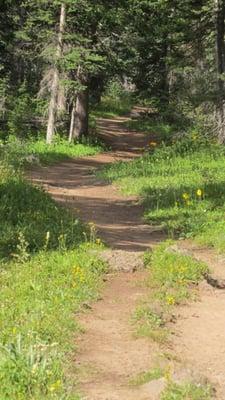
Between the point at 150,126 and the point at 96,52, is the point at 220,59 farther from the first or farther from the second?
the point at 150,126

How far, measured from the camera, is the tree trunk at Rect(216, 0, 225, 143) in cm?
2022

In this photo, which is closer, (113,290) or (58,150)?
(113,290)

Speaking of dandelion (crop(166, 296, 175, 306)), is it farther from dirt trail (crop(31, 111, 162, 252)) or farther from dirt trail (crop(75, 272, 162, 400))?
dirt trail (crop(31, 111, 162, 252))

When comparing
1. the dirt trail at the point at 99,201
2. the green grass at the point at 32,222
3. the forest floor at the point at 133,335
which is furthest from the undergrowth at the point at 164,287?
the green grass at the point at 32,222

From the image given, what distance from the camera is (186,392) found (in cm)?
462

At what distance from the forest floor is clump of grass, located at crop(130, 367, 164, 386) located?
0.13 feet

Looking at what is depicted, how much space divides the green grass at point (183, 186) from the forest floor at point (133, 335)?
1.61ft

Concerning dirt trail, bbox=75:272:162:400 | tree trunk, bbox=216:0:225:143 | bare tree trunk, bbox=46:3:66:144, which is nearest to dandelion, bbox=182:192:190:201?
dirt trail, bbox=75:272:162:400

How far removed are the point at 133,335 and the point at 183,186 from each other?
8.13 metres

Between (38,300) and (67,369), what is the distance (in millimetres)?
1555

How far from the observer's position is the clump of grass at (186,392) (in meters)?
4.57

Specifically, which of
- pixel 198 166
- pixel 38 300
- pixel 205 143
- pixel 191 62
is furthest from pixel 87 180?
pixel 38 300

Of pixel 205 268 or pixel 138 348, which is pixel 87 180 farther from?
pixel 138 348

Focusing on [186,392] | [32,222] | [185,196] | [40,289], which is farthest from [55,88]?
[186,392]
